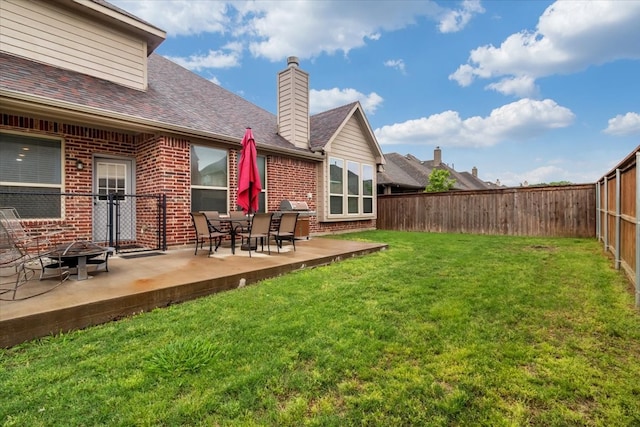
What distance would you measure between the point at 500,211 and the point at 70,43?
13974 millimetres

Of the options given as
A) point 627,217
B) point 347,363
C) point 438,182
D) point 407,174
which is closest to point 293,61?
point 627,217

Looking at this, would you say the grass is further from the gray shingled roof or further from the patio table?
the gray shingled roof

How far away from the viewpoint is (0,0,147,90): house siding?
6.44 m

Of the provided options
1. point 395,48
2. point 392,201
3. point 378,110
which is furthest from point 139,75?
point 378,110

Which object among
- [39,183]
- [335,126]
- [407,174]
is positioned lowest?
[39,183]

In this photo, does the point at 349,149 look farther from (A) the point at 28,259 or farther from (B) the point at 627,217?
(A) the point at 28,259

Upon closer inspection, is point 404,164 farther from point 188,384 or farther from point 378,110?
point 188,384

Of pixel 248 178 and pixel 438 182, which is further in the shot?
pixel 438 182

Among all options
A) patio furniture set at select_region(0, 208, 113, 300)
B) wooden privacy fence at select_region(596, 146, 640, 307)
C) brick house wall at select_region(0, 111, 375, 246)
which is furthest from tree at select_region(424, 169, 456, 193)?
patio furniture set at select_region(0, 208, 113, 300)

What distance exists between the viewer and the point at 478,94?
19.7 metres

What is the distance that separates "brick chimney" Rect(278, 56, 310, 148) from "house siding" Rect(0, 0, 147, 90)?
4304 millimetres

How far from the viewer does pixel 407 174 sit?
984 inches

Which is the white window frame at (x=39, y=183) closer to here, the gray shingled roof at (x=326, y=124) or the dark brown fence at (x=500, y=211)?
the gray shingled roof at (x=326, y=124)

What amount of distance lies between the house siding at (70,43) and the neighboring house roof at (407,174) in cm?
1285
